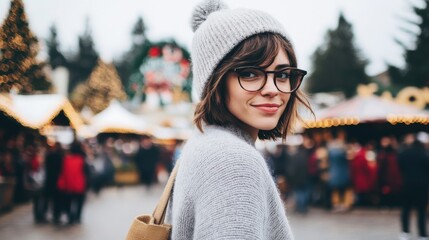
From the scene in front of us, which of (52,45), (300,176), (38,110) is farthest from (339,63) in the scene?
(52,45)

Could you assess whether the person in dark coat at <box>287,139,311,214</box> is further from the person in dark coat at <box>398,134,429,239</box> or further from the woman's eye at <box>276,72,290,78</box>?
the woman's eye at <box>276,72,290,78</box>

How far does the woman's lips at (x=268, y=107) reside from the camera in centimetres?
145

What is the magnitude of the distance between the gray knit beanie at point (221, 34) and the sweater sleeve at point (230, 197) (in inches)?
13.1

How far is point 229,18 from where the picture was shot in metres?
1.48

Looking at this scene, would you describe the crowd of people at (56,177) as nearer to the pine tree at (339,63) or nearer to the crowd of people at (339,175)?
the crowd of people at (339,175)

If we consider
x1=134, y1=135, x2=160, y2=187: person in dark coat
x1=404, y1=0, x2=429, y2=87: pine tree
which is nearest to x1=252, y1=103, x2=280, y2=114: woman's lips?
x1=134, y1=135, x2=160, y2=187: person in dark coat

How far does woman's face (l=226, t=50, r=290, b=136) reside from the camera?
145cm

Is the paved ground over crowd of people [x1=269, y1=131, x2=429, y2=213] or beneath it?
beneath

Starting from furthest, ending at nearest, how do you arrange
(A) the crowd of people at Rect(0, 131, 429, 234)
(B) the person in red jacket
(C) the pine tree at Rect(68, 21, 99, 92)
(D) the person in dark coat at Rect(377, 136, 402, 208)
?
(C) the pine tree at Rect(68, 21, 99, 92)
(D) the person in dark coat at Rect(377, 136, 402, 208)
(B) the person in red jacket
(A) the crowd of people at Rect(0, 131, 429, 234)

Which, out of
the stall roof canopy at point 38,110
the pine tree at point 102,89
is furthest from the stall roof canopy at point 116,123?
the pine tree at point 102,89

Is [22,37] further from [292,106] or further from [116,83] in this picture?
[116,83]

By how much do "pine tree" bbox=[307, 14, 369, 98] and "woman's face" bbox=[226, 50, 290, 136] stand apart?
5068 centimetres

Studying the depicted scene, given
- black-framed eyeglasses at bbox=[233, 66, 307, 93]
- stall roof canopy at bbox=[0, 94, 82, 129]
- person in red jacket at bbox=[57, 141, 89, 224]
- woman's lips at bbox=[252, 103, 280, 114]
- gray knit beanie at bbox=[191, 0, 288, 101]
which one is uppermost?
stall roof canopy at bbox=[0, 94, 82, 129]

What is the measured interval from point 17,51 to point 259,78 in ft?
8.41
